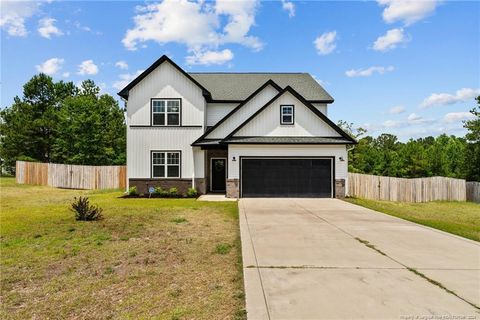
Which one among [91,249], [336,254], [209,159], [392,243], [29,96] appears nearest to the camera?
[336,254]

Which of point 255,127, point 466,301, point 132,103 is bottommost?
point 466,301

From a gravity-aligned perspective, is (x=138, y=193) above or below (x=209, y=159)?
below

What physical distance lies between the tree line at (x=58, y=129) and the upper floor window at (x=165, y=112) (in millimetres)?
23605

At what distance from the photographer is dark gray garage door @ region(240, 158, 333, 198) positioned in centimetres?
1819

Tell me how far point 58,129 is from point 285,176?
33906mm

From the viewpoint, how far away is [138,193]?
63.0ft

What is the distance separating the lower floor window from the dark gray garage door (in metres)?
4.22

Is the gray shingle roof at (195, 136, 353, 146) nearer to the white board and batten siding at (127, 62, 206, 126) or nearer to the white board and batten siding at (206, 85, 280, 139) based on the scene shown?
the white board and batten siding at (206, 85, 280, 139)

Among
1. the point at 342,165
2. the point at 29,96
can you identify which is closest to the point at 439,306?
the point at 342,165

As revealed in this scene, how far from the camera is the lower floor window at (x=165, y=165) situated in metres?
19.4

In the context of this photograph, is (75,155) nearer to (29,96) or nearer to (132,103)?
(29,96)

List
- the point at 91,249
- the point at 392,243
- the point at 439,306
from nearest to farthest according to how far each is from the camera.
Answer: the point at 439,306, the point at 91,249, the point at 392,243

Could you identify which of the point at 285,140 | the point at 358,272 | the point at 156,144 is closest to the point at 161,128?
the point at 156,144

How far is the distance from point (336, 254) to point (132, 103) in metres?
16.6
